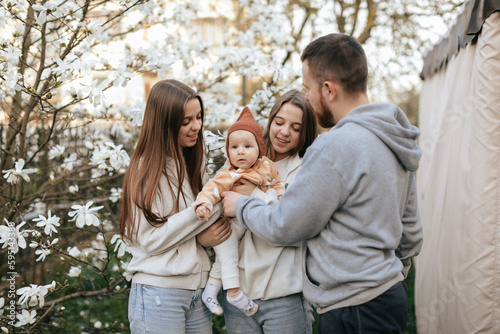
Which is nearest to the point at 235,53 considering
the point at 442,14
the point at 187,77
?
the point at 187,77

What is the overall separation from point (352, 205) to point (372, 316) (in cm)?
47

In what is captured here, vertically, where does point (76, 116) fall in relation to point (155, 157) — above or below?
above

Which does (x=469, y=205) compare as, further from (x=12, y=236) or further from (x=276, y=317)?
(x=12, y=236)

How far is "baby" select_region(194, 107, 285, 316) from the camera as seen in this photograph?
7.23ft

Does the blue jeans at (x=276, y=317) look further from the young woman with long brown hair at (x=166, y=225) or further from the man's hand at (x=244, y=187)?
the man's hand at (x=244, y=187)

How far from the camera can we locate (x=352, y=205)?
5.89 ft

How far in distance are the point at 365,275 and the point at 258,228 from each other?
48 cm

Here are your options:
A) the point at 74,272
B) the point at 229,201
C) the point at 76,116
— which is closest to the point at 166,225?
the point at 229,201

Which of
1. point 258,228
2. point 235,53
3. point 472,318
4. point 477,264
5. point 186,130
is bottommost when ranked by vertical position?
point 472,318

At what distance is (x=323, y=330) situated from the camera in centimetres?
195

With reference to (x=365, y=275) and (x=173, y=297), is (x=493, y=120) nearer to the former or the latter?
(x=365, y=275)

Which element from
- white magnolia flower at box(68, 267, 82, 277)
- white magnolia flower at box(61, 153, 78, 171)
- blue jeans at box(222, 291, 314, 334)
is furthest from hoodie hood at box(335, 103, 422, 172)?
white magnolia flower at box(61, 153, 78, 171)

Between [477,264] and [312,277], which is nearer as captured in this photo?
[312,277]

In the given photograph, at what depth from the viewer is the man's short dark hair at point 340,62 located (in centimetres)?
189
